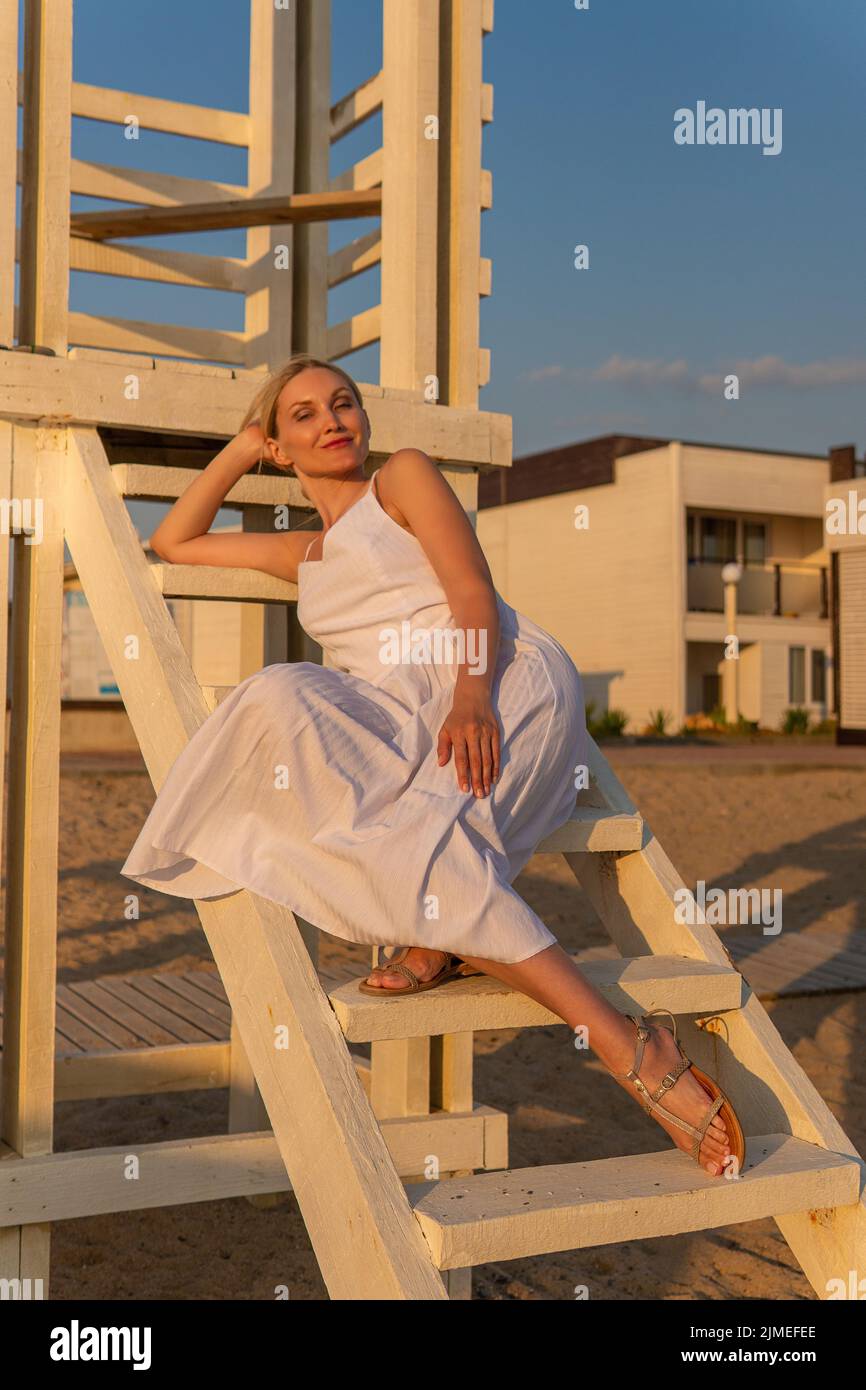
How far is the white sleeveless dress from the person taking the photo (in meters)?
2.21

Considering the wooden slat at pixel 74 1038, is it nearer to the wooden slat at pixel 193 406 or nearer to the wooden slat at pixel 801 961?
the wooden slat at pixel 193 406

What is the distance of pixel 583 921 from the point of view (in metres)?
8.48

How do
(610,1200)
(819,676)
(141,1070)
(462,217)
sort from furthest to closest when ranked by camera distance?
(819,676) → (141,1070) → (462,217) → (610,1200)

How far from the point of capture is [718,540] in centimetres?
2891

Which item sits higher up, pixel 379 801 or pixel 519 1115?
pixel 379 801

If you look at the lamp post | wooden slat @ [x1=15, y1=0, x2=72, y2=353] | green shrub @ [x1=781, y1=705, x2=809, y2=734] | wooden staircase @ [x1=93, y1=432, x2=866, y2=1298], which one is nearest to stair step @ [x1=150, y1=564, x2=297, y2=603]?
wooden staircase @ [x1=93, y1=432, x2=866, y2=1298]

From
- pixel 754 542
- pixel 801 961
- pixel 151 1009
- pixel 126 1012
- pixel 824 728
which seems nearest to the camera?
pixel 126 1012

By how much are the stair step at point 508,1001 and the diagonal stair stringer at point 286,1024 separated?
0.07 metres

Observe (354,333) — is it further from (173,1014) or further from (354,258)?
(173,1014)

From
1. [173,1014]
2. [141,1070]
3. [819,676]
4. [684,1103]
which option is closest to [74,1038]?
[141,1070]

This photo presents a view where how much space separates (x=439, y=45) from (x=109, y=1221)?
3714mm

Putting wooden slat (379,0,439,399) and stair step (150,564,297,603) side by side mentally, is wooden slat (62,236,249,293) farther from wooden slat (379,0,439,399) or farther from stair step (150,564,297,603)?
stair step (150,564,297,603)

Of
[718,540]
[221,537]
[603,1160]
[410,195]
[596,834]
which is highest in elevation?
[718,540]

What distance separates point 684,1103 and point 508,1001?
344 millimetres
